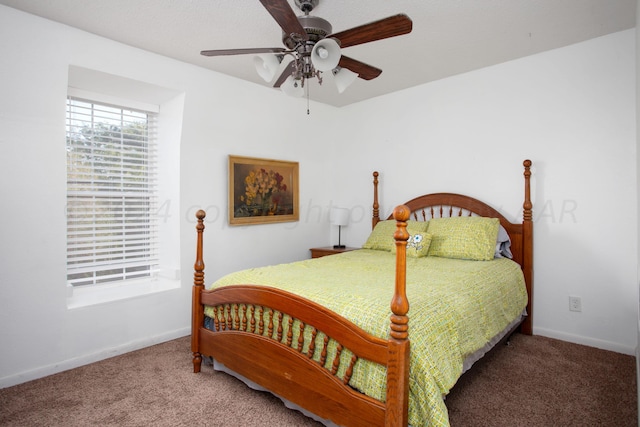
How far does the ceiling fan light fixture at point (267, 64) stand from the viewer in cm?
198

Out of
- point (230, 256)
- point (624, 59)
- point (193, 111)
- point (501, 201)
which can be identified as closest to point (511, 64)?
point (624, 59)

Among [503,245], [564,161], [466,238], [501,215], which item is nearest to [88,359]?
[466,238]

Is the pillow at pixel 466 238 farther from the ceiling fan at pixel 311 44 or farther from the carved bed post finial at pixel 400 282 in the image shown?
the carved bed post finial at pixel 400 282

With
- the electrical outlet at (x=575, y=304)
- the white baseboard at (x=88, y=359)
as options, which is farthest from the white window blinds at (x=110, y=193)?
the electrical outlet at (x=575, y=304)

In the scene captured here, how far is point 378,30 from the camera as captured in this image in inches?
68.3

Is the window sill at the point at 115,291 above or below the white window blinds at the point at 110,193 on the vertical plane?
below

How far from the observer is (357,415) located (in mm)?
1537

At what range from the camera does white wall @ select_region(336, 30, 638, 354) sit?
2725mm

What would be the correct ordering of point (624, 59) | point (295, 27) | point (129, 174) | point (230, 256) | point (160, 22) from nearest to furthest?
point (295, 27)
point (160, 22)
point (624, 59)
point (129, 174)
point (230, 256)

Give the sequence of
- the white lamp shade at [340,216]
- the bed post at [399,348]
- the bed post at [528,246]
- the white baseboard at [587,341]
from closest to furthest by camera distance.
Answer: the bed post at [399,348], the white baseboard at [587,341], the bed post at [528,246], the white lamp shade at [340,216]

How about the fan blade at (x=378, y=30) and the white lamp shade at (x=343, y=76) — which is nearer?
the fan blade at (x=378, y=30)

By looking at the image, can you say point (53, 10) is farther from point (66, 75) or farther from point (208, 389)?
point (208, 389)

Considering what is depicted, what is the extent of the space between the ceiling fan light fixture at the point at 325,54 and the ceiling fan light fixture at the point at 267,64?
0.30 m

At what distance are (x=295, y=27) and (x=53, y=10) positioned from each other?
1.81 meters
